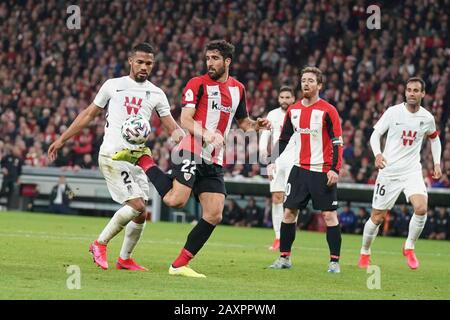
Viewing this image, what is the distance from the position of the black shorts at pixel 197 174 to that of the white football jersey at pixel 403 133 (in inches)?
146

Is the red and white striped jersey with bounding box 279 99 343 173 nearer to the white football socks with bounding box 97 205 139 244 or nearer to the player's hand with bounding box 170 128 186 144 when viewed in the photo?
the player's hand with bounding box 170 128 186 144

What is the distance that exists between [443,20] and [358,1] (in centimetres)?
292

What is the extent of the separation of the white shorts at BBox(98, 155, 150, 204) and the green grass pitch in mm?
876

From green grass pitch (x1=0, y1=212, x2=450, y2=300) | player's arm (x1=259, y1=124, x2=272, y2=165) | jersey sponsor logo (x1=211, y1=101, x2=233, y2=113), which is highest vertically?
jersey sponsor logo (x1=211, y1=101, x2=233, y2=113)

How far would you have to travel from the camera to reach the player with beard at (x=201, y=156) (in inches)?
415

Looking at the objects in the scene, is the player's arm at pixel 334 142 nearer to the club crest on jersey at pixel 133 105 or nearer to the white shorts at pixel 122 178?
the white shorts at pixel 122 178

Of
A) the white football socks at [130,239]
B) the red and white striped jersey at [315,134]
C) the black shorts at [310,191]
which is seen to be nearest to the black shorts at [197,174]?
the white football socks at [130,239]

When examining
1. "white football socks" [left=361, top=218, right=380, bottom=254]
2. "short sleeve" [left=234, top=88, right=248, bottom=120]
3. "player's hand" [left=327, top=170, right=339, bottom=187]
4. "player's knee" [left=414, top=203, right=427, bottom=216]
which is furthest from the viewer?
"player's knee" [left=414, top=203, right=427, bottom=216]

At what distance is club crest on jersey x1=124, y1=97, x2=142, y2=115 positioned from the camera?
11148 millimetres

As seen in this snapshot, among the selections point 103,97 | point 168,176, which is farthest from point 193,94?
point 103,97

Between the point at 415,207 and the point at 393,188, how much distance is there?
1.28ft

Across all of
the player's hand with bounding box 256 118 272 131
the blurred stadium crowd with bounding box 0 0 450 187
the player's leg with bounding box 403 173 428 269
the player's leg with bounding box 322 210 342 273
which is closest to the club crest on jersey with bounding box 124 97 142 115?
the player's hand with bounding box 256 118 272 131
